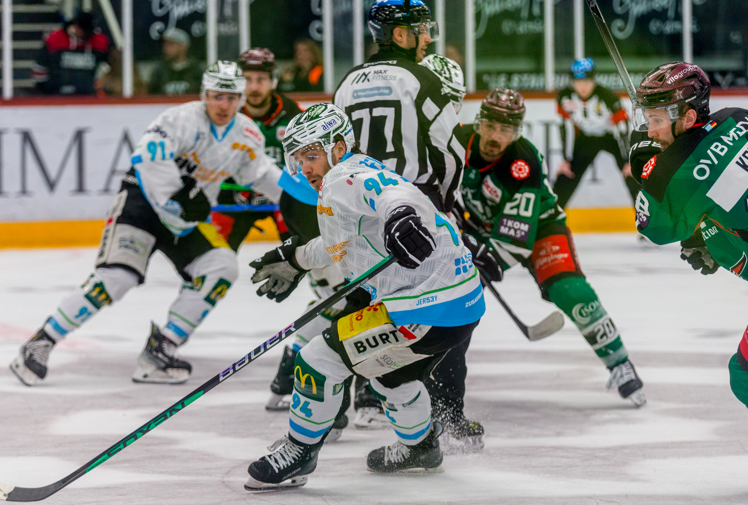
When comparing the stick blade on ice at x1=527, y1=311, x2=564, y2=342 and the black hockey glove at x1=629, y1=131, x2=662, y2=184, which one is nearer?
the black hockey glove at x1=629, y1=131, x2=662, y2=184

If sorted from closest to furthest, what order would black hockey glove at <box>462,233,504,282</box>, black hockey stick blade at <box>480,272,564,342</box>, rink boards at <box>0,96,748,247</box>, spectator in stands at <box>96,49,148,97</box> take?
black hockey glove at <box>462,233,504,282</box>
black hockey stick blade at <box>480,272,564,342</box>
rink boards at <box>0,96,748,247</box>
spectator in stands at <box>96,49,148,97</box>

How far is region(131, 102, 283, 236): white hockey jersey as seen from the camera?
4016 millimetres

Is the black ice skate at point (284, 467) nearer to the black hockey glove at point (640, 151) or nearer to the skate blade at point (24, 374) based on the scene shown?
the black hockey glove at point (640, 151)

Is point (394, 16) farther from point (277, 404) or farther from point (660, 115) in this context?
point (277, 404)

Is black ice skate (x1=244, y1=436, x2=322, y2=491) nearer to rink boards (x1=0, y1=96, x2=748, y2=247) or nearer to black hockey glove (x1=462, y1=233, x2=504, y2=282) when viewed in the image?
black hockey glove (x1=462, y1=233, x2=504, y2=282)

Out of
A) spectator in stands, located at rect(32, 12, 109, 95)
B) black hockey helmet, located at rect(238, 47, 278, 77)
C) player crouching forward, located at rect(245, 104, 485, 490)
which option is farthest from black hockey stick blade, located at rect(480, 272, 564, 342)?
spectator in stands, located at rect(32, 12, 109, 95)

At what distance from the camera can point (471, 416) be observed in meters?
3.44

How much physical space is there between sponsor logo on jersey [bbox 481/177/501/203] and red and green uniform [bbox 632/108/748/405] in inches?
45.5

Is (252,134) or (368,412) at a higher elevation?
(252,134)

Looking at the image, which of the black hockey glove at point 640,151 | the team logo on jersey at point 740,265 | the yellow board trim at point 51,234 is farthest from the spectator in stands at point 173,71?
the team logo on jersey at point 740,265

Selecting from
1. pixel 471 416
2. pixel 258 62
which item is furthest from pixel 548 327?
pixel 258 62

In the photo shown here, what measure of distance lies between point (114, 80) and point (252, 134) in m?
5.22

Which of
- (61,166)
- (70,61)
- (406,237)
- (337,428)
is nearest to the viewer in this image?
(406,237)

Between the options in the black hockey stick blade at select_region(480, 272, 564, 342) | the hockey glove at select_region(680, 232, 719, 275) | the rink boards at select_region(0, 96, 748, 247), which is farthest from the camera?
the rink boards at select_region(0, 96, 748, 247)
